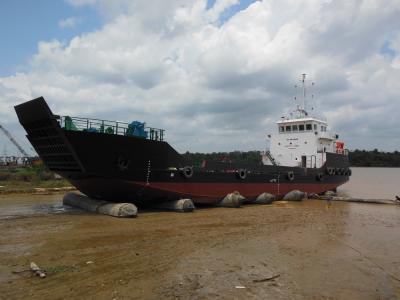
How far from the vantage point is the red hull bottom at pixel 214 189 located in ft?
48.6

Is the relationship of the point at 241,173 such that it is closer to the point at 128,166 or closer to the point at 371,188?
the point at 128,166

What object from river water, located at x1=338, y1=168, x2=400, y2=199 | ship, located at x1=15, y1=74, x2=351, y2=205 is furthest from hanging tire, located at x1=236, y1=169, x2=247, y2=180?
river water, located at x1=338, y1=168, x2=400, y2=199

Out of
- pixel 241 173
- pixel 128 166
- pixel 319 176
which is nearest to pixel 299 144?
pixel 319 176

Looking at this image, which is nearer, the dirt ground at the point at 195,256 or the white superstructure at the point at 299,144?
the dirt ground at the point at 195,256

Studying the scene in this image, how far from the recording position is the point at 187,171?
50.7 ft

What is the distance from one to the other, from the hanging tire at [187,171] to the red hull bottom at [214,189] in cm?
39

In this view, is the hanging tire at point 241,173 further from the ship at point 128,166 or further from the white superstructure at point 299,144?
the white superstructure at point 299,144

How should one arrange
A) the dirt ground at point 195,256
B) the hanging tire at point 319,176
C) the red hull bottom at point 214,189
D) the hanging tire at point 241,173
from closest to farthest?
the dirt ground at point 195,256 → the red hull bottom at point 214,189 → the hanging tire at point 241,173 → the hanging tire at point 319,176

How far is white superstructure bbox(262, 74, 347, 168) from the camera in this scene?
24453 millimetres

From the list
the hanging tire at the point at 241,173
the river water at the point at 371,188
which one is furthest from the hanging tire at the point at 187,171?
the river water at the point at 371,188

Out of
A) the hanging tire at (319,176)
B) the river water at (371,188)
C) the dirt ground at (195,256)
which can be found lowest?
the dirt ground at (195,256)

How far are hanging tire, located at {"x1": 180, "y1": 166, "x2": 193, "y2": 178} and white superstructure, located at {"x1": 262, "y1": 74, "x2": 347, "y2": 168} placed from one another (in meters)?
10.3

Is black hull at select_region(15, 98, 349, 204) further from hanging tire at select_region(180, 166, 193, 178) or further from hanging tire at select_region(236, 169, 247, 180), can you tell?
hanging tire at select_region(236, 169, 247, 180)

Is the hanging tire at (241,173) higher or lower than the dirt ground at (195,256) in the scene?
higher
